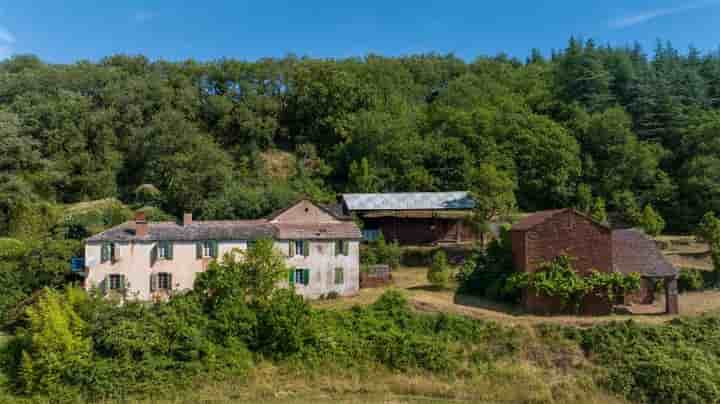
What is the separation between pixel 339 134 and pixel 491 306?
41.1 metres

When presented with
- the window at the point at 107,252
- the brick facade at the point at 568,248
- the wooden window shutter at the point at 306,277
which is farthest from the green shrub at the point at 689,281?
the window at the point at 107,252

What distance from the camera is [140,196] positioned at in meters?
48.5

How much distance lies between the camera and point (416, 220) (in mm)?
41406

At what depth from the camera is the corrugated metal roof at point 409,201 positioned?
40844 mm

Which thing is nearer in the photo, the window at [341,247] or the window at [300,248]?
the window at [300,248]

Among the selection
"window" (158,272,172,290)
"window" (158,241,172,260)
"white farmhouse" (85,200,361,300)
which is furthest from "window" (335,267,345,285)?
"window" (158,241,172,260)

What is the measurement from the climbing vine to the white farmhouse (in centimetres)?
1101

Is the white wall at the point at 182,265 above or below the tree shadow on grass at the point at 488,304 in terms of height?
Result: above

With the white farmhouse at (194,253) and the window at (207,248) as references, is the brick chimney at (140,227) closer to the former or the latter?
the white farmhouse at (194,253)

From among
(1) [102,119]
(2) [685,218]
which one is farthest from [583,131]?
(1) [102,119]

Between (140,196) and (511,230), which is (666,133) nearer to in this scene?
(511,230)

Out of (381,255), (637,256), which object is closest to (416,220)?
(381,255)

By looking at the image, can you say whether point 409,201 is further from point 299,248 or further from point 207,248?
point 207,248

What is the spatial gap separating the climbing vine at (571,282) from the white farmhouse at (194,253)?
11012mm
